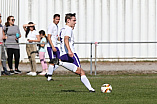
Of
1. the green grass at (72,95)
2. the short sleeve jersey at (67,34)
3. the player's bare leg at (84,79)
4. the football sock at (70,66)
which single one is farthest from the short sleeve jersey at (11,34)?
the player's bare leg at (84,79)

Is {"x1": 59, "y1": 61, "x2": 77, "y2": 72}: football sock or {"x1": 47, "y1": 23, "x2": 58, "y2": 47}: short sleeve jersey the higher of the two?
{"x1": 47, "y1": 23, "x2": 58, "y2": 47}: short sleeve jersey

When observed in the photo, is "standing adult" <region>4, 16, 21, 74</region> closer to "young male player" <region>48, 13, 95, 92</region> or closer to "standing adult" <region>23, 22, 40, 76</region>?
"standing adult" <region>23, 22, 40, 76</region>

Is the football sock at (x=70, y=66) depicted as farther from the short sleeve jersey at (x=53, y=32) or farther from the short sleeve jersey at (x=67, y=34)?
the short sleeve jersey at (x=53, y=32)

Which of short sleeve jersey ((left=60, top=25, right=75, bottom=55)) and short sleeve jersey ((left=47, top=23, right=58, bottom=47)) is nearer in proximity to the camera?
short sleeve jersey ((left=60, top=25, right=75, bottom=55))

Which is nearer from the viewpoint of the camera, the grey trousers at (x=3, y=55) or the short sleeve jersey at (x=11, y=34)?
the grey trousers at (x=3, y=55)

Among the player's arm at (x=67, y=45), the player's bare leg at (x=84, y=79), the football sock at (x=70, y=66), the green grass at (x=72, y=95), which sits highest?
the player's arm at (x=67, y=45)

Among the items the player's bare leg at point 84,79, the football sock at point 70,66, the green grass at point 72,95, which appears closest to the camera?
the green grass at point 72,95

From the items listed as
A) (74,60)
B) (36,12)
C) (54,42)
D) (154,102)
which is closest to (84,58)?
(36,12)

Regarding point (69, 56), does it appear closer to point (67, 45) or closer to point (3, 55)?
point (67, 45)

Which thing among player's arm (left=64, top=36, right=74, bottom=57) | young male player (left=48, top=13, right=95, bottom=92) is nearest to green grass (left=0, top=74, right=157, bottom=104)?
young male player (left=48, top=13, right=95, bottom=92)

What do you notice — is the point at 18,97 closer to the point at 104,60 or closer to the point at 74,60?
the point at 74,60

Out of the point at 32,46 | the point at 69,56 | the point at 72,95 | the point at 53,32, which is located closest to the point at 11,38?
the point at 32,46

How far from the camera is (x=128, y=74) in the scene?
763 inches

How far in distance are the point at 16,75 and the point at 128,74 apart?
3918 millimetres
